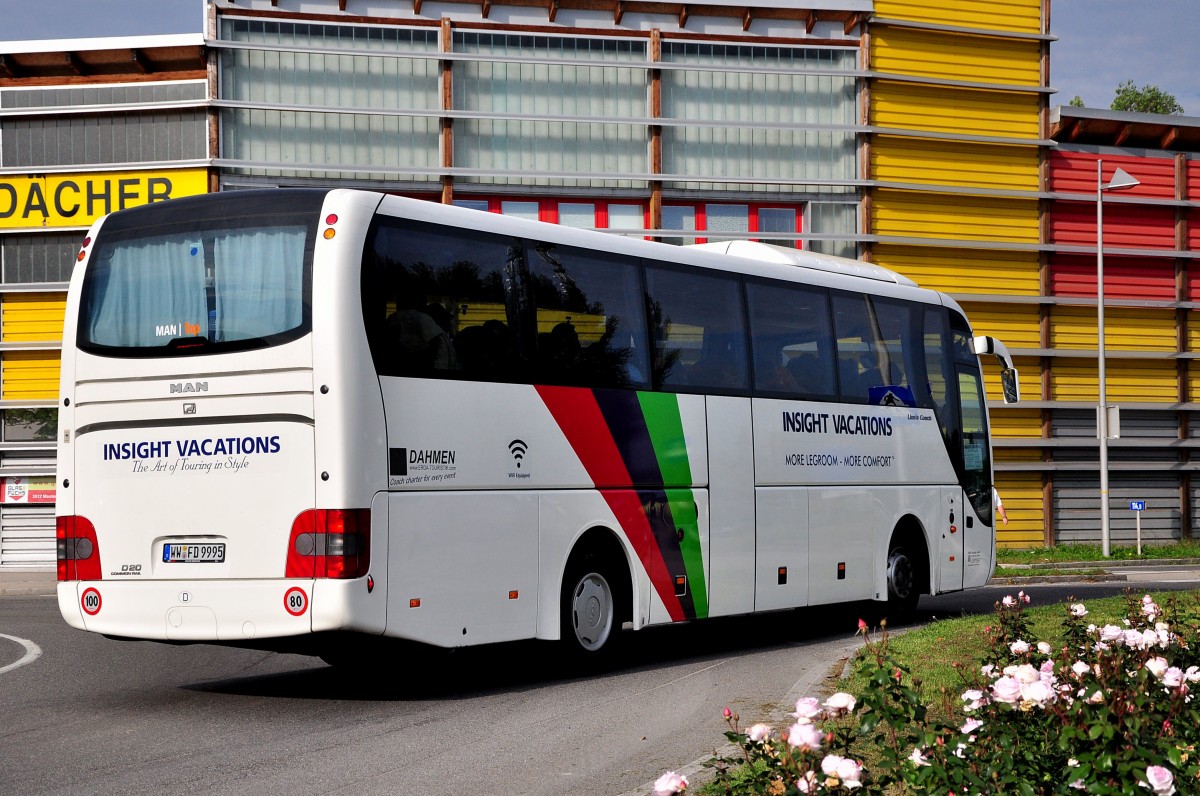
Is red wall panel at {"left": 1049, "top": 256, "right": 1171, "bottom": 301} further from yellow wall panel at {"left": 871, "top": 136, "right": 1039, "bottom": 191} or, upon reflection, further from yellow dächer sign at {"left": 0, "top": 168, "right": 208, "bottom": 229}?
yellow dächer sign at {"left": 0, "top": 168, "right": 208, "bottom": 229}

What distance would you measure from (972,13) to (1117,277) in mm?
7144

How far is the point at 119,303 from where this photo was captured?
34.7 feet

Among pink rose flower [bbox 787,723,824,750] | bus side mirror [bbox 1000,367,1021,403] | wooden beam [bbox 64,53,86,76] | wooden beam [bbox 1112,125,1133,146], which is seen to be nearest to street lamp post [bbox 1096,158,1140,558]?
wooden beam [bbox 1112,125,1133,146]

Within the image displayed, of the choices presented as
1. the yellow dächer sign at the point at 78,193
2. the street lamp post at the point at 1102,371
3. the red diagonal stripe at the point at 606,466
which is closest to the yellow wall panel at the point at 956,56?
the street lamp post at the point at 1102,371

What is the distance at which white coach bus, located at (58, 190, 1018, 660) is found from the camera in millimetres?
9812

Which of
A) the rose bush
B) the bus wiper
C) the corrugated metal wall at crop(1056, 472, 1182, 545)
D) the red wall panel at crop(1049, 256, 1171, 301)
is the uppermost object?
the red wall panel at crop(1049, 256, 1171, 301)

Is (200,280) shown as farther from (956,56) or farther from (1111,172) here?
(1111,172)

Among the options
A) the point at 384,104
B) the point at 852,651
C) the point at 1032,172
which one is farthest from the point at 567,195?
the point at 852,651

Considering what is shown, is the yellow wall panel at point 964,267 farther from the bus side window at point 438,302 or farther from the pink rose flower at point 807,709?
the pink rose flower at point 807,709

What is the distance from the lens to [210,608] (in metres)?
9.95

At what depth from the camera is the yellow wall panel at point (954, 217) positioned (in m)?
32.8

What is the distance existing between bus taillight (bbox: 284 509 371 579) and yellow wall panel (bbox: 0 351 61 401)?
890 inches

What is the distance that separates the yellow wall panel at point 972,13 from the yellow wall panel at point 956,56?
27 centimetres

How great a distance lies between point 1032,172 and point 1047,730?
30.3 metres
